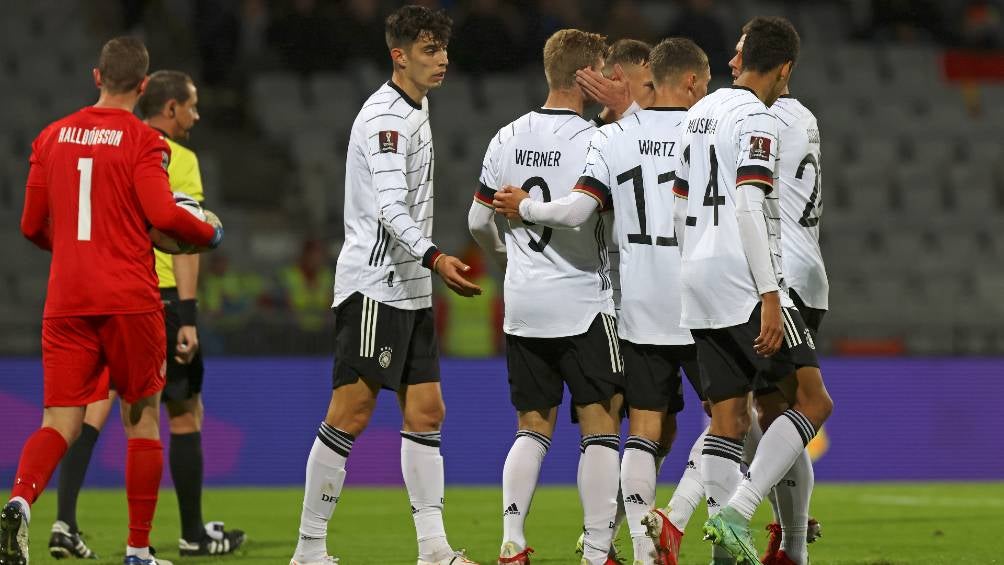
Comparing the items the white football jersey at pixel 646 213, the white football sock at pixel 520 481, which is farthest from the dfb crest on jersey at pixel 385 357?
the white football jersey at pixel 646 213

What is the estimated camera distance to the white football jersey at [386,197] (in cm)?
624

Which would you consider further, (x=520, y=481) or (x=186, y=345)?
(x=186, y=345)

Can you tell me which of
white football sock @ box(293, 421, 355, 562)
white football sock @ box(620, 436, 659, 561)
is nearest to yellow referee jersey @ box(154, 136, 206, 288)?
white football sock @ box(293, 421, 355, 562)

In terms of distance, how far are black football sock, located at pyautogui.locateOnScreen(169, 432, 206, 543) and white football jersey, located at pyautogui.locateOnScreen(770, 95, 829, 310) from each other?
3126 mm

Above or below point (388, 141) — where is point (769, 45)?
above

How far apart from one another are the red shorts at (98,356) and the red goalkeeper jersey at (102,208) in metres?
0.06

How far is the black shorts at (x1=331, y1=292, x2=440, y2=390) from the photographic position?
626cm

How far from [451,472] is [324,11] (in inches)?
261

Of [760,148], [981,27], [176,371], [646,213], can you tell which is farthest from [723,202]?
[981,27]

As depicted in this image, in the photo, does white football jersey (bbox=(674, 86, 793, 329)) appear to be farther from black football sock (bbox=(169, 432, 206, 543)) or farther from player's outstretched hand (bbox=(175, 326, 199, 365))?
black football sock (bbox=(169, 432, 206, 543))

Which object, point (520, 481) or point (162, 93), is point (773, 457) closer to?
point (520, 481)

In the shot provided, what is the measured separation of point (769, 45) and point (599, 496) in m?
1.96

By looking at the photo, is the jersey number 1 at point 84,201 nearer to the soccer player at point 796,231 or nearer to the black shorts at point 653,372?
the black shorts at point 653,372

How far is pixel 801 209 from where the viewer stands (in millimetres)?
6742
